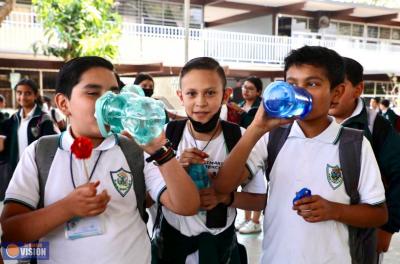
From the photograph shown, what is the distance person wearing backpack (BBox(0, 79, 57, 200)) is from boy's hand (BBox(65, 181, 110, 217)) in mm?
2540

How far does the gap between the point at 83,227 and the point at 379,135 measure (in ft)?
4.37

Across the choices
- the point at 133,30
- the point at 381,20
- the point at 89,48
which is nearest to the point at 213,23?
the point at 133,30

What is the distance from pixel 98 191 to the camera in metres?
1.33

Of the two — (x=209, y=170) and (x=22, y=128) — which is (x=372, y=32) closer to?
(x=22, y=128)

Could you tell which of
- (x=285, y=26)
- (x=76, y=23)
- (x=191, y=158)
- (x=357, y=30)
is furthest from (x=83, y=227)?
(x=357, y=30)

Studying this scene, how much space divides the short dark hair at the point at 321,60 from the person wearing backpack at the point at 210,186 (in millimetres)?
372

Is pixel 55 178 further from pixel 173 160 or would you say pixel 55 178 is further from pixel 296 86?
pixel 296 86

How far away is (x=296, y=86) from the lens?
1.39 meters

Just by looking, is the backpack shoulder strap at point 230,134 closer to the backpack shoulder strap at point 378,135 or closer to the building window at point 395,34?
the backpack shoulder strap at point 378,135

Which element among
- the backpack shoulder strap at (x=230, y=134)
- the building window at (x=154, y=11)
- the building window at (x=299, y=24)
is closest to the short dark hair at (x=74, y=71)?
the backpack shoulder strap at (x=230, y=134)

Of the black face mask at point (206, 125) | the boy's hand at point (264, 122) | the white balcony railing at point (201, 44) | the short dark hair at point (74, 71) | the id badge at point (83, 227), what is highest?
the white balcony railing at point (201, 44)

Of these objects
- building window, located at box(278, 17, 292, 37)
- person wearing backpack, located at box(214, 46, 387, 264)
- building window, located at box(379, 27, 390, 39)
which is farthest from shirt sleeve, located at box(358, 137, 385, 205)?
building window, located at box(379, 27, 390, 39)

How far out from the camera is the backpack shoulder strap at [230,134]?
1684mm

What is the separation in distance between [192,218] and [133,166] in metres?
0.37
